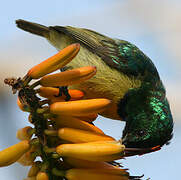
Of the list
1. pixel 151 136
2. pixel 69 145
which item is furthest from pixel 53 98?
pixel 151 136

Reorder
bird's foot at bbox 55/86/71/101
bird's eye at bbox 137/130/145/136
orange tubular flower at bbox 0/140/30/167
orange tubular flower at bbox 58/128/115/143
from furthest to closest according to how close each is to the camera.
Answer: bird's eye at bbox 137/130/145/136
bird's foot at bbox 55/86/71/101
orange tubular flower at bbox 58/128/115/143
orange tubular flower at bbox 0/140/30/167

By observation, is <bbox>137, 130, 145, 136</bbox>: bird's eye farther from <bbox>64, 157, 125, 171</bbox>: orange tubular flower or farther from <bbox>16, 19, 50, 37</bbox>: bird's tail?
<bbox>16, 19, 50, 37</bbox>: bird's tail

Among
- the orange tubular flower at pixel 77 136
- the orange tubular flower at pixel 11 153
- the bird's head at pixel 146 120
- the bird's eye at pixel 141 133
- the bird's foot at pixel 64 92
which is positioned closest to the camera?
the orange tubular flower at pixel 11 153

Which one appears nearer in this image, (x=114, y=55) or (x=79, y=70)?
(x=79, y=70)

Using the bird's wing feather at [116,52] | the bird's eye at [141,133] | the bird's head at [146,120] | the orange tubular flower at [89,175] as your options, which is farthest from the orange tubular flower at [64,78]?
the bird's wing feather at [116,52]

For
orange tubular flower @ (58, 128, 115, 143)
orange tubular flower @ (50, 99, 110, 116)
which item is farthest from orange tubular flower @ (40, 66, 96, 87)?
orange tubular flower @ (58, 128, 115, 143)

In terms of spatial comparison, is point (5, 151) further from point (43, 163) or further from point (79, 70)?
point (79, 70)

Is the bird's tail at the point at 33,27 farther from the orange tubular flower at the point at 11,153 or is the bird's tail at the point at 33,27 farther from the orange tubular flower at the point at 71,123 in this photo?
the orange tubular flower at the point at 11,153
